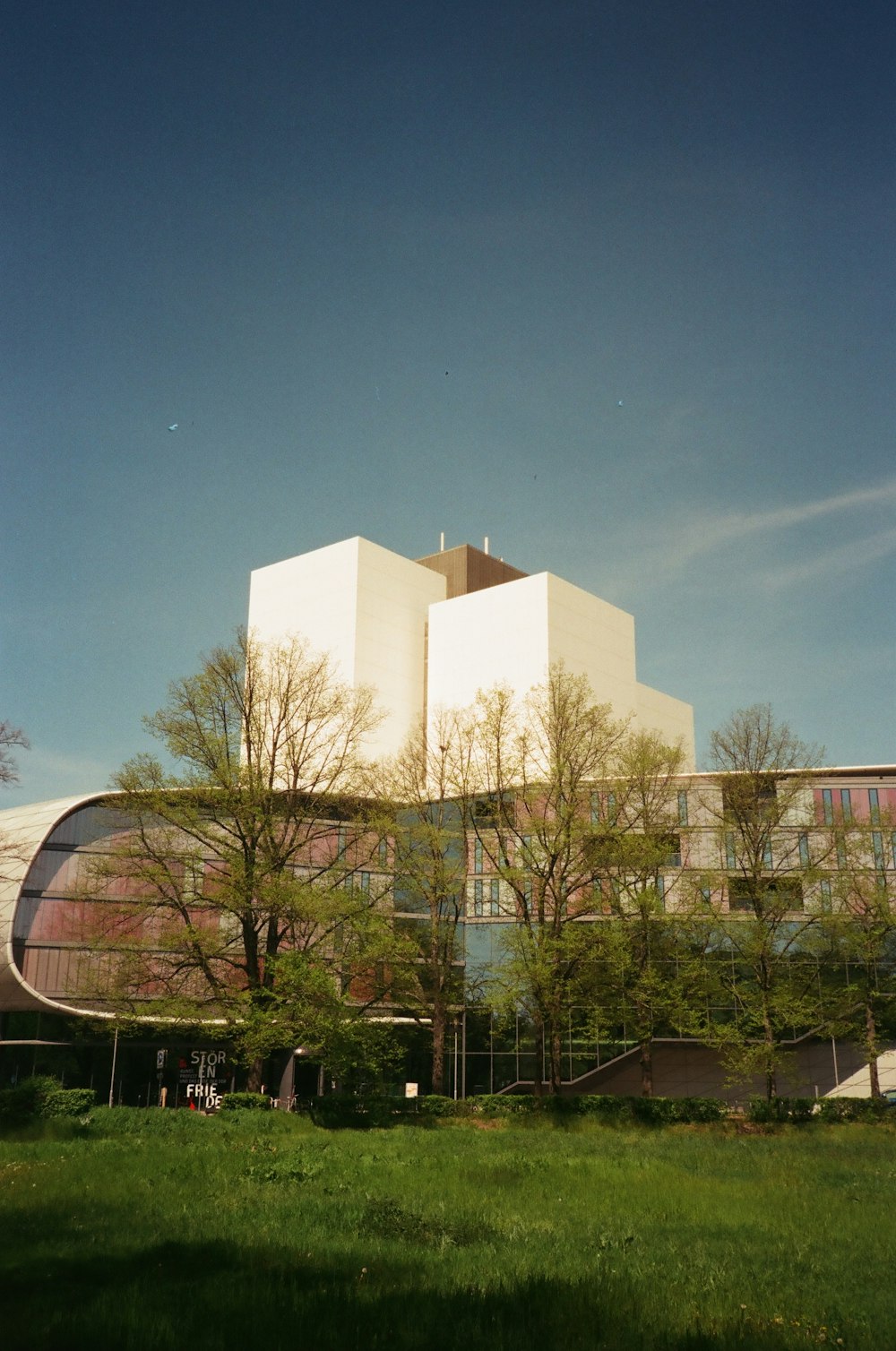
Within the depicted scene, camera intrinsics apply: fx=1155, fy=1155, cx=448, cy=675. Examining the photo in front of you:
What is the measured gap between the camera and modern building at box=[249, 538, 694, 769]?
64062mm

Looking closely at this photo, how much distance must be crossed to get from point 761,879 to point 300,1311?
122 ft

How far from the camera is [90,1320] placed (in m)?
9.18

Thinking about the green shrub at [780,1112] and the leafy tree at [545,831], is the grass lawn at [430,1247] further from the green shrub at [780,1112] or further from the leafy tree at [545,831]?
the green shrub at [780,1112]

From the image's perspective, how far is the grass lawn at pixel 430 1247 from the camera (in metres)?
9.44

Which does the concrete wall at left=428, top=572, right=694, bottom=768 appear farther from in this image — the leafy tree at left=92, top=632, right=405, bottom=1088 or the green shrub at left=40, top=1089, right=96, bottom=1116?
the green shrub at left=40, top=1089, right=96, bottom=1116

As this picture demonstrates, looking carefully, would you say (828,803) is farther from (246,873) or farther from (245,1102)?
(245,1102)

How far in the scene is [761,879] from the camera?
4425cm

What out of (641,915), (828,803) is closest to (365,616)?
(828,803)

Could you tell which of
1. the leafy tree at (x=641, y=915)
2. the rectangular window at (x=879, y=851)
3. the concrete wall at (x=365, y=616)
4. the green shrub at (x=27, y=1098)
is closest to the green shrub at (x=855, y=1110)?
the leafy tree at (x=641, y=915)

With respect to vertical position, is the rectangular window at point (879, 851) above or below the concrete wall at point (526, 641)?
below

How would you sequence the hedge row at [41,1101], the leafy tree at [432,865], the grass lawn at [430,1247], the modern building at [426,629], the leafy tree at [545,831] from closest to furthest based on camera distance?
1. the grass lawn at [430,1247]
2. the hedge row at [41,1101]
3. the leafy tree at [545,831]
4. the leafy tree at [432,865]
5. the modern building at [426,629]

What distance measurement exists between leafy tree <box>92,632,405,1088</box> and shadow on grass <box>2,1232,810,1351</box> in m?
21.6

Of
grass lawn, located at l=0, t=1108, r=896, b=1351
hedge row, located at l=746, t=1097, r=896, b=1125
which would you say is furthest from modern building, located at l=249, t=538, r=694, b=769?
grass lawn, located at l=0, t=1108, r=896, b=1351

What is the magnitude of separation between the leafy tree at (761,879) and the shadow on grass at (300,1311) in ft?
103
